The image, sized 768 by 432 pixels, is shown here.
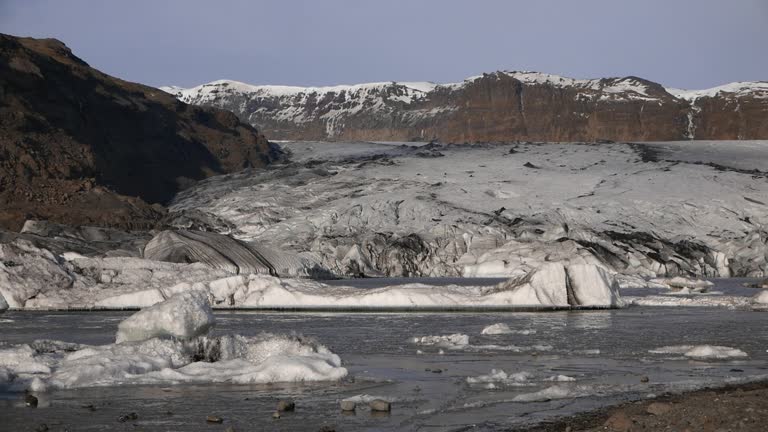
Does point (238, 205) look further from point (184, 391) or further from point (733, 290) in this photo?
point (184, 391)

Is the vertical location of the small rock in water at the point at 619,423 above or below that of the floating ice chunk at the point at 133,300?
below

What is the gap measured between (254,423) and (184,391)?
259cm

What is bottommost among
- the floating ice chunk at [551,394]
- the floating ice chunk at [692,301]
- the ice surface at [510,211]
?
the floating ice chunk at [551,394]

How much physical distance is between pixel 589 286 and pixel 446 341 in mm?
10136

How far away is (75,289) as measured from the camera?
3025 centimetres

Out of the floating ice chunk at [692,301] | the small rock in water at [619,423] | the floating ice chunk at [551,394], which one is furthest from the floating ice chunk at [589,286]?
the small rock in water at [619,423]

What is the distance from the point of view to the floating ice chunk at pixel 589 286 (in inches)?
1141

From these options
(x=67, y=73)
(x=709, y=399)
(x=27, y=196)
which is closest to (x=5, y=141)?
(x=27, y=196)

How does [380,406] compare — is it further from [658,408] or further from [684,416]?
[684,416]

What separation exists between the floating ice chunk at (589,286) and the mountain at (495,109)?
9358 cm

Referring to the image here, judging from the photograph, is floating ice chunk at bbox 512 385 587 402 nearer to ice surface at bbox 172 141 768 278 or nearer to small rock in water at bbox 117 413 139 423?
small rock in water at bbox 117 413 139 423

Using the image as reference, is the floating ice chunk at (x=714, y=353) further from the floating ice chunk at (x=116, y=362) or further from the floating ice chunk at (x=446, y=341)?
the floating ice chunk at (x=116, y=362)

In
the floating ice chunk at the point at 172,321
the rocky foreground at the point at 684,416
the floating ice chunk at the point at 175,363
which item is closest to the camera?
Answer: the rocky foreground at the point at 684,416

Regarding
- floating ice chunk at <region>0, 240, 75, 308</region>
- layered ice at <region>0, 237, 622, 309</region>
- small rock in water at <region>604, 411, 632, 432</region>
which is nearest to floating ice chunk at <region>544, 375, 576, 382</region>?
small rock in water at <region>604, 411, 632, 432</region>
